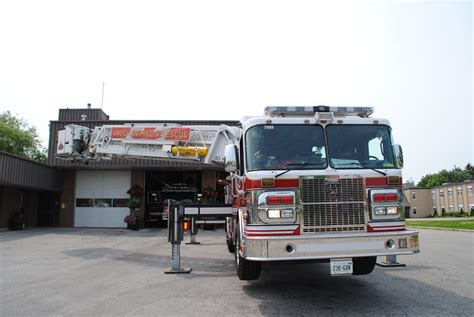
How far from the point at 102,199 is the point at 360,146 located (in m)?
23.9

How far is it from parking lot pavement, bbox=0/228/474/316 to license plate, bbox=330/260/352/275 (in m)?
0.62

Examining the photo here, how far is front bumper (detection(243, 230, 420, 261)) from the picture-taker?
5605mm

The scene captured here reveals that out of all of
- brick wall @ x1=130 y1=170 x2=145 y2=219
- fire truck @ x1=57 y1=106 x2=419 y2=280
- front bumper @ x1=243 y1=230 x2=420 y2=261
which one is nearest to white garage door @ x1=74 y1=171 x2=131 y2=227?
brick wall @ x1=130 y1=170 x2=145 y2=219

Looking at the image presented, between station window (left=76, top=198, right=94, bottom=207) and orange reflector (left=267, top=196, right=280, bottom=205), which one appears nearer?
orange reflector (left=267, top=196, right=280, bottom=205)

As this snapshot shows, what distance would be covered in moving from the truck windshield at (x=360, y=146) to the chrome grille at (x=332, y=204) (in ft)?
1.32

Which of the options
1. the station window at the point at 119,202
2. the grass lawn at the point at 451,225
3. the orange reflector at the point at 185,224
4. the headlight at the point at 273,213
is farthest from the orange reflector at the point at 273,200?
the station window at the point at 119,202

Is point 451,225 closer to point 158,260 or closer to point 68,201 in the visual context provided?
point 158,260

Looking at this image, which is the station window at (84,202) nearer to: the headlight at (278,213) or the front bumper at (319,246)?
the front bumper at (319,246)

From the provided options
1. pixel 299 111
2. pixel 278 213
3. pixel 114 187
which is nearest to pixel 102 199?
pixel 114 187

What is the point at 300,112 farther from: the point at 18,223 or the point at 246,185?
the point at 18,223

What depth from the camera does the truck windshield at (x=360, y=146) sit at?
6.32 m

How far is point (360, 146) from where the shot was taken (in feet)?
21.3

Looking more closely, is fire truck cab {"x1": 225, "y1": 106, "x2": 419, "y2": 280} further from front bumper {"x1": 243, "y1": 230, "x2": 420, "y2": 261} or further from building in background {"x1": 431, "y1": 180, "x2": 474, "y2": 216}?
building in background {"x1": 431, "y1": 180, "x2": 474, "y2": 216}

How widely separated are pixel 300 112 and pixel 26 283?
676cm
